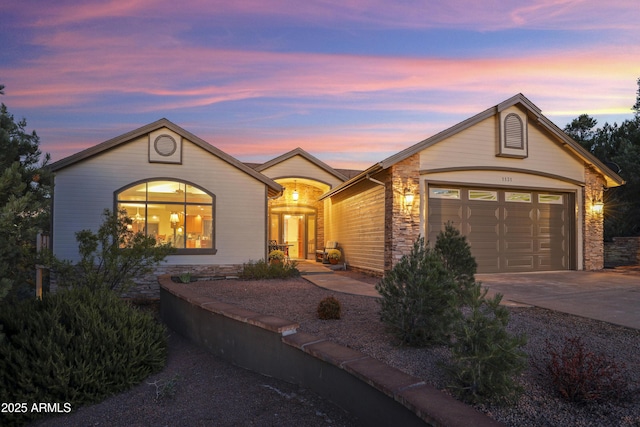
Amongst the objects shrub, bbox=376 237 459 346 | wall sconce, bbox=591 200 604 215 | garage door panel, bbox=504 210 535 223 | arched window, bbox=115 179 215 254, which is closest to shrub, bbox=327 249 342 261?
arched window, bbox=115 179 215 254

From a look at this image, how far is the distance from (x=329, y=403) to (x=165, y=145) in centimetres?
987

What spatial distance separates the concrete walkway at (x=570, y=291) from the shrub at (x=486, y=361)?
329 cm

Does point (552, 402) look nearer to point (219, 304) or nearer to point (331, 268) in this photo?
A: point (219, 304)

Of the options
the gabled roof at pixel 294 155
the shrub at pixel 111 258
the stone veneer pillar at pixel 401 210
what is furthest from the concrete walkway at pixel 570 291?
the gabled roof at pixel 294 155

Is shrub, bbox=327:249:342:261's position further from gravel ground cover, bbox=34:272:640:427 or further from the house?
gravel ground cover, bbox=34:272:640:427

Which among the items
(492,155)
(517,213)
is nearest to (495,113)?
(492,155)

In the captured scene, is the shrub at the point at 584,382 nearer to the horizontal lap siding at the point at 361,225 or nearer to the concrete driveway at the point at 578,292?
the concrete driveway at the point at 578,292

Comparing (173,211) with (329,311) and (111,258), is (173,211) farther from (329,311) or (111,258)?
(329,311)

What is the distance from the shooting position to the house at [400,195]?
11453 mm

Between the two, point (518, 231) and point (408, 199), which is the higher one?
point (408, 199)

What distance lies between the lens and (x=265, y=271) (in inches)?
438

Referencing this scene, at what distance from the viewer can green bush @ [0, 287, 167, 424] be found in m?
4.46

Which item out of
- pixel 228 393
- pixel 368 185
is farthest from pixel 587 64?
pixel 228 393

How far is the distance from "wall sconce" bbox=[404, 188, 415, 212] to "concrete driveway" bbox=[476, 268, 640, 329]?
2.70 metres
